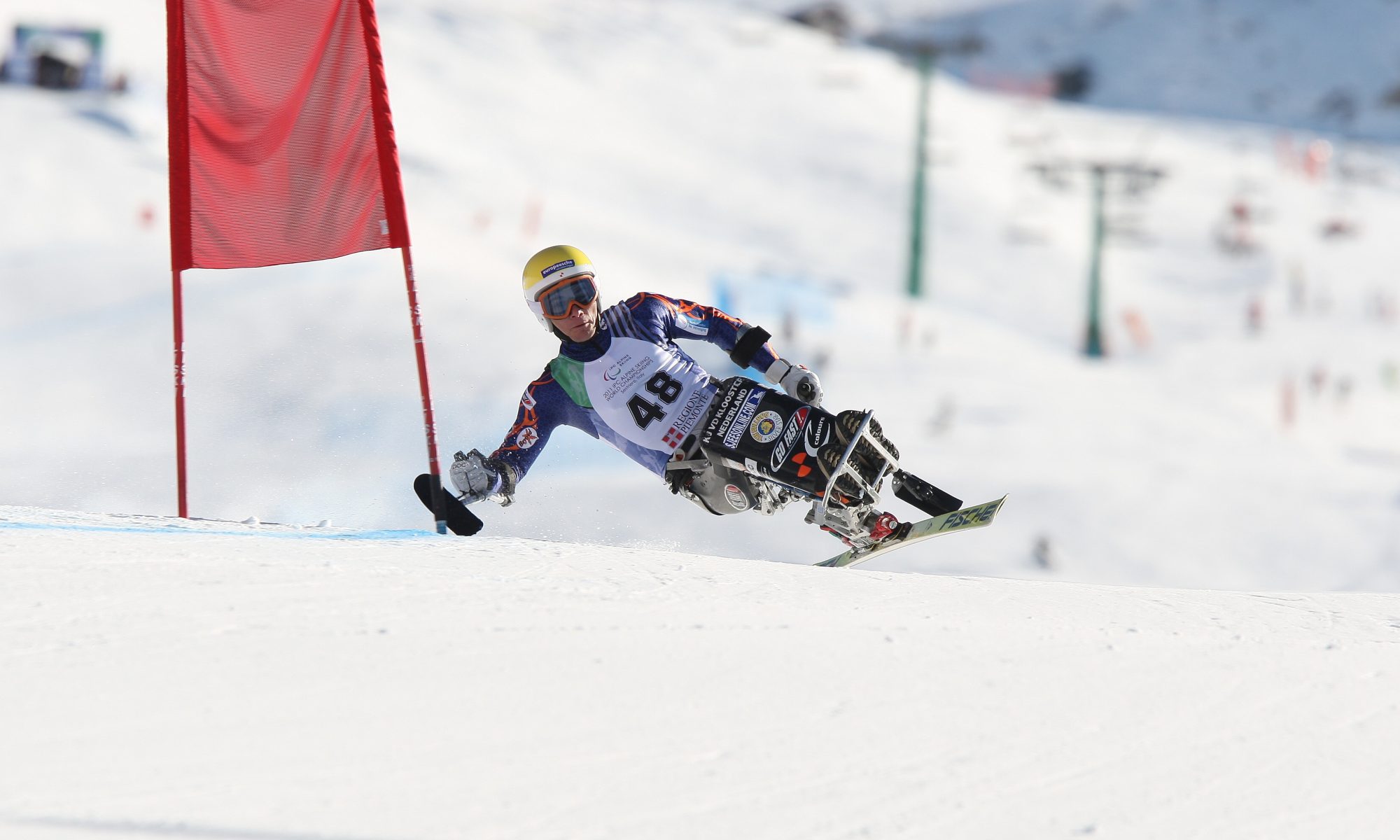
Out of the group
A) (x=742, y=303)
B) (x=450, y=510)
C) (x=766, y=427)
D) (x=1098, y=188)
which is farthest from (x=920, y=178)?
(x=450, y=510)

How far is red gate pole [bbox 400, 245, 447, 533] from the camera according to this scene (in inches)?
246

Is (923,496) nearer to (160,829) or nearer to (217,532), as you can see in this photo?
(217,532)

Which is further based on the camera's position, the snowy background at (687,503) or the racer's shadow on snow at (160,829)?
the snowy background at (687,503)

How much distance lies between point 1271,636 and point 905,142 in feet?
144

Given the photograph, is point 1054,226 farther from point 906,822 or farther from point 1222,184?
point 906,822

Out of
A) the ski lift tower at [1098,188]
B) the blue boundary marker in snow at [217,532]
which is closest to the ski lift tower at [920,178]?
the ski lift tower at [1098,188]

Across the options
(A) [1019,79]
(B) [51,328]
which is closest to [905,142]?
(A) [1019,79]

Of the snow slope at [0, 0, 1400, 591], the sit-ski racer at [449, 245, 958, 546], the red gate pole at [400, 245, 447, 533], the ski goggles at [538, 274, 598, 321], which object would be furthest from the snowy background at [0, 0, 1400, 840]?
the ski goggles at [538, 274, 598, 321]

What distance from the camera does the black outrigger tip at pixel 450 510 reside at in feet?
20.5

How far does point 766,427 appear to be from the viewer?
6.69 metres

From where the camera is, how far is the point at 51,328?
2003 centimetres

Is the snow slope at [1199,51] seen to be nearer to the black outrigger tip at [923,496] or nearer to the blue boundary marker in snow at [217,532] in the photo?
the black outrigger tip at [923,496]

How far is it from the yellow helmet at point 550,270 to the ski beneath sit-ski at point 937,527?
1.85 metres

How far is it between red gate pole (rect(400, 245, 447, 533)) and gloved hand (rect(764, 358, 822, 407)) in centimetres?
171
